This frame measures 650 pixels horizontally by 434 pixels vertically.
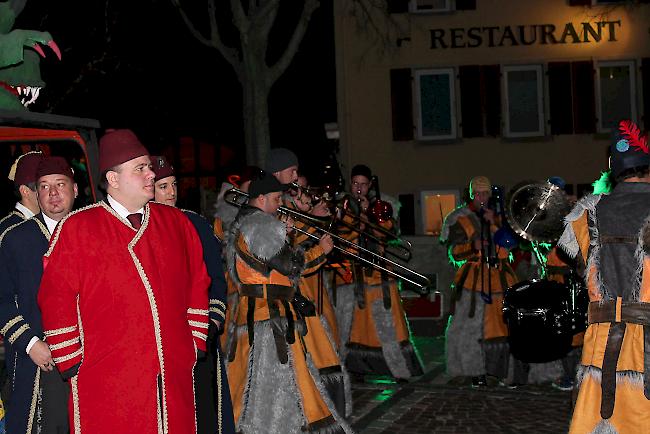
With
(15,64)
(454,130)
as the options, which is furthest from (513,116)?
(15,64)

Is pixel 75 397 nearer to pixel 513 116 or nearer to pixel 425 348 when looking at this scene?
pixel 425 348

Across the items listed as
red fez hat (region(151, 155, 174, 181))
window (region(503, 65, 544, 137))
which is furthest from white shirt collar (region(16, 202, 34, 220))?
window (region(503, 65, 544, 137))

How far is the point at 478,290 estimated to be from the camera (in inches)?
402

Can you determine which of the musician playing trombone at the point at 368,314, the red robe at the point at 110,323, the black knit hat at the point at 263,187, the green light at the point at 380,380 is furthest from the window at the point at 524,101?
the red robe at the point at 110,323

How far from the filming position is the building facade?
78.8ft

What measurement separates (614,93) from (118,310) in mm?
21685

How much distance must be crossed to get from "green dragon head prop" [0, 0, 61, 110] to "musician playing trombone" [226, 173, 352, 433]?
1.90 metres

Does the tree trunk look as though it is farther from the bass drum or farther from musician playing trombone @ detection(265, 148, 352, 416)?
the bass drum

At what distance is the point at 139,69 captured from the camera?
A: 29375 mm

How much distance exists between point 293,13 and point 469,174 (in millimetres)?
11927

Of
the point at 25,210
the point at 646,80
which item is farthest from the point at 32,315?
the point at 646,80

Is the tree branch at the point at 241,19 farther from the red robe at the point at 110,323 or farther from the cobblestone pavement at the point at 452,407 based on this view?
the red robe at the point at 110,323

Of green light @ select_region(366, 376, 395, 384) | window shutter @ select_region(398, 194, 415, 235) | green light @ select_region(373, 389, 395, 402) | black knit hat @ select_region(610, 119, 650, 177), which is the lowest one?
green light @ select_region(366, 376, 395, 384)

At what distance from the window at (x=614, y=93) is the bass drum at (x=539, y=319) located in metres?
17.3
